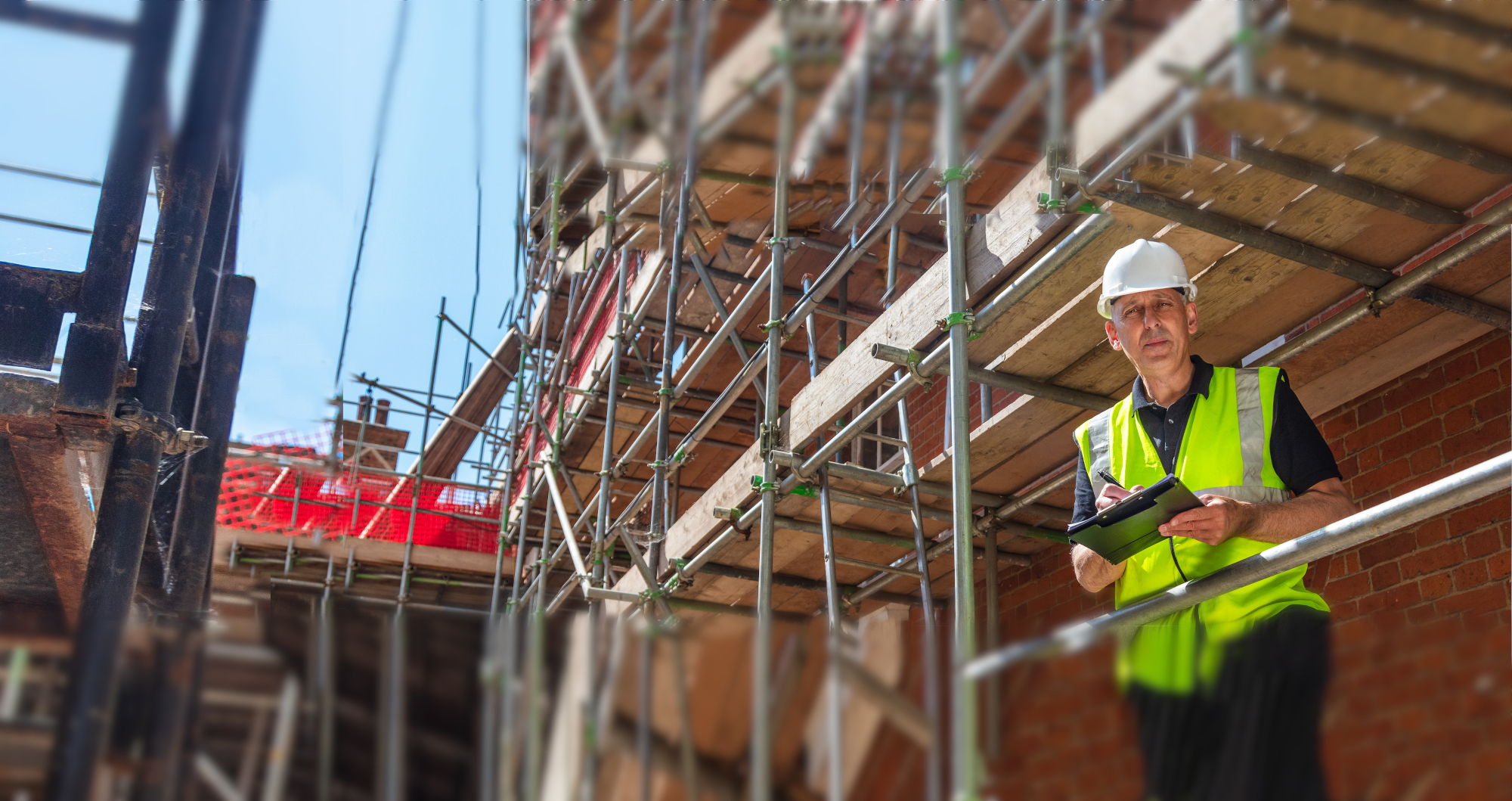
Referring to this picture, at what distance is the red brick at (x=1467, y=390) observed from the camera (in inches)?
197

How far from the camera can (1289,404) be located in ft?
10.8

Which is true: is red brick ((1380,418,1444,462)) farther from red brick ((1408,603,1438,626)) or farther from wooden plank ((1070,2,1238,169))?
wooden plank ((1070,2,1238,169))

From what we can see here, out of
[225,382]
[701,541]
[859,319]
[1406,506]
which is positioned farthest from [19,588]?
[1406,506]

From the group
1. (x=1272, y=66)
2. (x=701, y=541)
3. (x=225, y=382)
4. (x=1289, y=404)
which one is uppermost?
(x=225, y=382)

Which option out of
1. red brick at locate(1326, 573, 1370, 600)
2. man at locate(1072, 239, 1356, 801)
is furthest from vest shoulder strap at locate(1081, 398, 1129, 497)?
red brick at locate(1326, 573, 1370, 600)

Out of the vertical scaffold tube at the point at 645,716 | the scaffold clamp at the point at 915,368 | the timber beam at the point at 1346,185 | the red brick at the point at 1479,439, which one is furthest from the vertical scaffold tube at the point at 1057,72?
the red brick at the point at 1479,439

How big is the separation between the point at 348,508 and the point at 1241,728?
13972 mm

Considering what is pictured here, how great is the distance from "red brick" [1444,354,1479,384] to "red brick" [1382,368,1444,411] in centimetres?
3

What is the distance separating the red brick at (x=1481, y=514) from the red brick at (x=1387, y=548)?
0.22 metres

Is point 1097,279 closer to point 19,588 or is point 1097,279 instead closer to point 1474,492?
point 1474,492

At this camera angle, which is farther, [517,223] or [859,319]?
[517,223]

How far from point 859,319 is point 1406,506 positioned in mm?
4827

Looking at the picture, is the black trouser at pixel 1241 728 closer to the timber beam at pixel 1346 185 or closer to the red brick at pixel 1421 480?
the timber beam at pixel 1346 185

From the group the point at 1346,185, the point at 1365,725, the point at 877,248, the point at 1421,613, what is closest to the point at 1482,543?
the point at 1421,613
